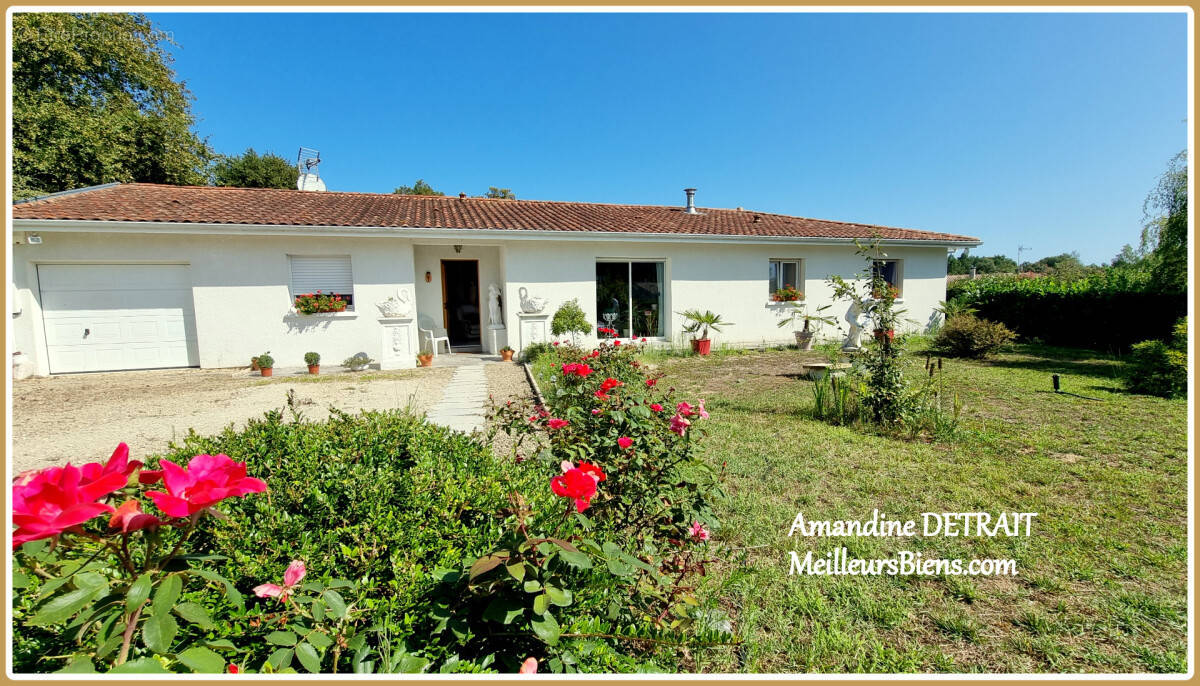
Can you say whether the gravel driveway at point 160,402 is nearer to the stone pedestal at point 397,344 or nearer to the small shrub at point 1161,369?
the stone pedestal at point 397,344

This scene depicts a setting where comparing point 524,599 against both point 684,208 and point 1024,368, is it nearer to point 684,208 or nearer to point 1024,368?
point 1024,368

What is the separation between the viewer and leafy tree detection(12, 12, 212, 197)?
55.0ft

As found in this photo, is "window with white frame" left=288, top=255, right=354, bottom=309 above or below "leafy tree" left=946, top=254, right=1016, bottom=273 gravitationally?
below

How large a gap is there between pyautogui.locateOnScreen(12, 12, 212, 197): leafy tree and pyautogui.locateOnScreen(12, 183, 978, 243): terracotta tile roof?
30.2 feet

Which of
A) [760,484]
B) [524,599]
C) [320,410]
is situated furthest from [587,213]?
[524,599]

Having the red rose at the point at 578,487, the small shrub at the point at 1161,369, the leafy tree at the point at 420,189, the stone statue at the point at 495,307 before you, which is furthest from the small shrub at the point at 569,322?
the leafy tree at the point at 420,189

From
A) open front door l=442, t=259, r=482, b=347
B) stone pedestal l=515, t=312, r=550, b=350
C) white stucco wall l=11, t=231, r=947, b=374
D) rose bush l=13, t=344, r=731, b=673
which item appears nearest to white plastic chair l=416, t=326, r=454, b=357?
white stucco wall l=11, t=231, r=947, b=374

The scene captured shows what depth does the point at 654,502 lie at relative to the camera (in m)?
2.36

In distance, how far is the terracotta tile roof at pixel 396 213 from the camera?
957 centimetres

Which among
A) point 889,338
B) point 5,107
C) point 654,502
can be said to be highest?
point 5,107

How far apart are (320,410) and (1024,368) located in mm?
12359

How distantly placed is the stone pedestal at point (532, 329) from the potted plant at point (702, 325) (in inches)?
148

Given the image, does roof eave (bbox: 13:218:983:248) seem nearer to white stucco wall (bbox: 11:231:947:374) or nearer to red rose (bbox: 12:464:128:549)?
white stucco wall (bbox: 11:231:947:374)

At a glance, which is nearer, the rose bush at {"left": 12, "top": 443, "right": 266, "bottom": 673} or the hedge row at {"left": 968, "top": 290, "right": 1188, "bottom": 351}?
the rose bush at {"left": 12, "top": 443, "right": 266, "bottom": 673}
